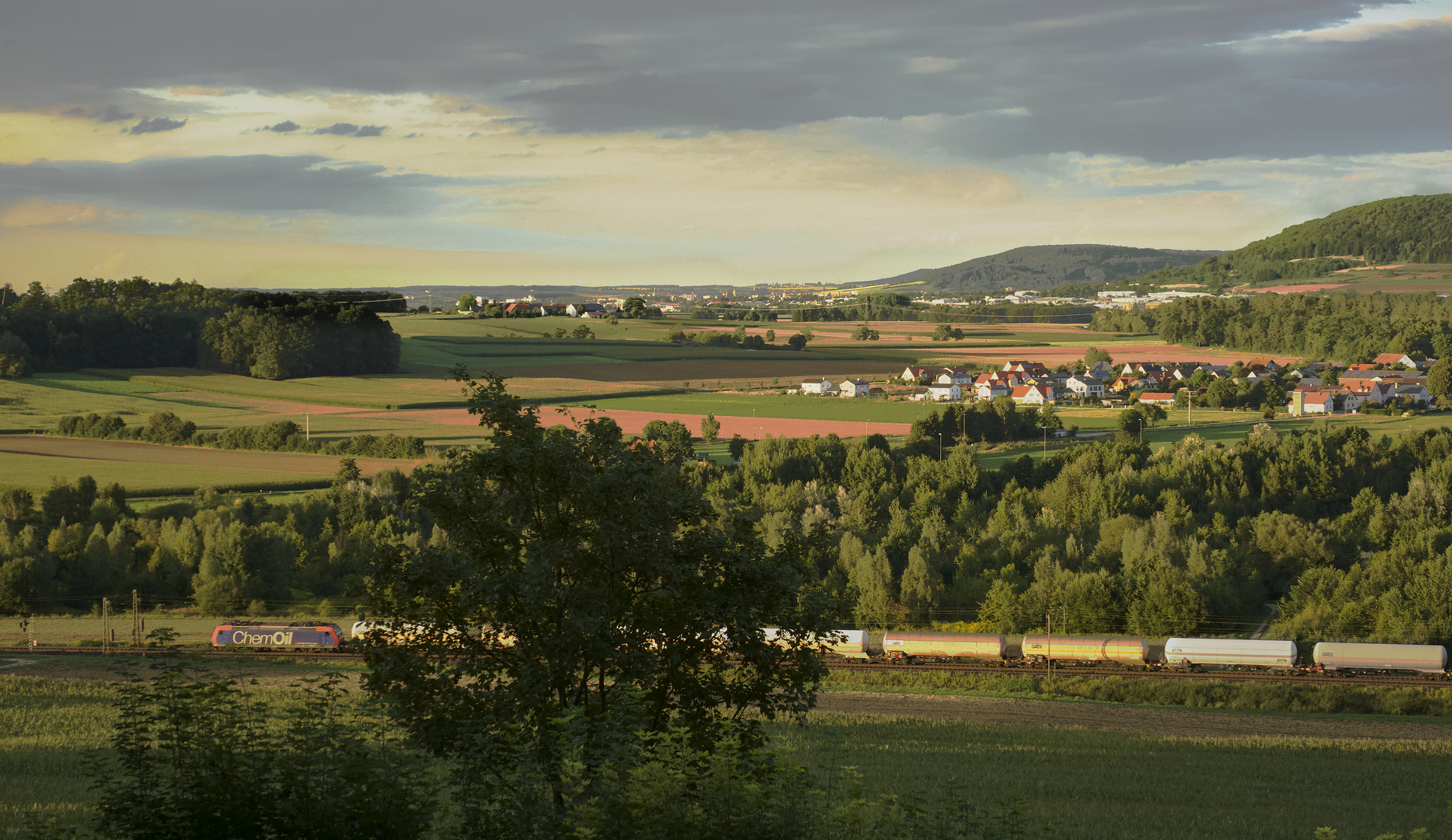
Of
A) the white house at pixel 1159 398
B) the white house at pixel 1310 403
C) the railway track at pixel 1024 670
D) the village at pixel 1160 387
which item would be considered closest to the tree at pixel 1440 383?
the village at pixel 1160 387

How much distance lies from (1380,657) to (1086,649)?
34.4 feet

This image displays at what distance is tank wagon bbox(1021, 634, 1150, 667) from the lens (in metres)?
43.0

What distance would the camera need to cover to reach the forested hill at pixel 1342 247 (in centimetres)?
16300

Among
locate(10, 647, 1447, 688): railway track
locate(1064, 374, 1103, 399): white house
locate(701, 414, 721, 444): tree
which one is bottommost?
locate(10, 647, 1447, 688): railway track

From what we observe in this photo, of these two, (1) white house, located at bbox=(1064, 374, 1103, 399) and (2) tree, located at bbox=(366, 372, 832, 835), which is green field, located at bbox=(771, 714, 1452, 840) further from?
(1) white house, located at bbox=(1064, 374, 1103, 399)

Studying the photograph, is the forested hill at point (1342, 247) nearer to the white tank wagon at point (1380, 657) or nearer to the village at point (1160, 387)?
the village at point (1160, 387)

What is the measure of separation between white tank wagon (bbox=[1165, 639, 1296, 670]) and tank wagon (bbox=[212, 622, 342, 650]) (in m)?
33.4

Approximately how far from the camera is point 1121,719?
35.5 meters

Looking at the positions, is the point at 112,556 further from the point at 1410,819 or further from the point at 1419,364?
the point at 1419,364

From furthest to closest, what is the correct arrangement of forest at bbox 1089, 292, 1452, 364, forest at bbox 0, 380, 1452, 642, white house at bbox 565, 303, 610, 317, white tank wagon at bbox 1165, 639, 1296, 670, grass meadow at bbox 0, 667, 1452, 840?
forest at bbox 1089, 292, 1452, 364
white house at bbox 565, 303, 610, 317
forest at bbox 0, 380, 1452, 642
white tank wagon at bbox 1165, 639, 1296, 670
grass meadow at bbox 0, 667, 1452, 840

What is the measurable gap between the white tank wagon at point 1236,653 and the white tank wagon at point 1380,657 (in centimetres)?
113

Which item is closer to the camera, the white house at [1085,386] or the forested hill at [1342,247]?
the white house at [1085,386]

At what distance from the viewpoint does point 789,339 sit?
98.2 metres

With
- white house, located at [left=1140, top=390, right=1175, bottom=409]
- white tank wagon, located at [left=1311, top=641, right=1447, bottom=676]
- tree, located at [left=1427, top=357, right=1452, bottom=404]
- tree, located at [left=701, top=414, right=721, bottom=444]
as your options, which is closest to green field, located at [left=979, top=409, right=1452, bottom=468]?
white house, located at [left=1140, top=390, right=1175, bottom=409]
